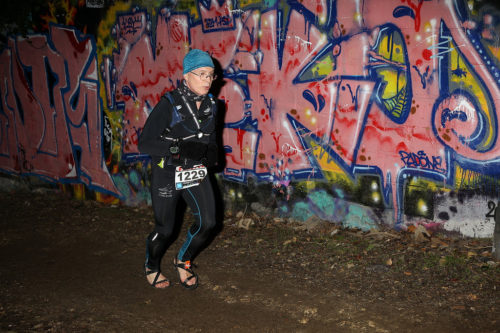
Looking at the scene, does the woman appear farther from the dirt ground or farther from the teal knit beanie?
the dirt ground

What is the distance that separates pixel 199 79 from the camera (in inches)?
178

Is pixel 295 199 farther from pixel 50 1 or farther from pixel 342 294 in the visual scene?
pixel 50 1

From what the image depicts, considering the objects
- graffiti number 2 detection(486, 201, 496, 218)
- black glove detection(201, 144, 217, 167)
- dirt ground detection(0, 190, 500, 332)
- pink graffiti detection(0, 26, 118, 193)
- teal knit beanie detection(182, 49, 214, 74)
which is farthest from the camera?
pink graffiti detection(0, 26, 118, 193)

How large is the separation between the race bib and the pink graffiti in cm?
423

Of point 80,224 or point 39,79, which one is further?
point 39,79

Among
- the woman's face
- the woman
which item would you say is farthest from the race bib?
the woman's face

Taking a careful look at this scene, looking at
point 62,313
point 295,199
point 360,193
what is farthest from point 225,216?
point 62,313

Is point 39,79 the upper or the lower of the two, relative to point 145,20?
lower

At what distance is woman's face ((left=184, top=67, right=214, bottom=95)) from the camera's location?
14.8ft

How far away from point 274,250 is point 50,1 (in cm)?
586

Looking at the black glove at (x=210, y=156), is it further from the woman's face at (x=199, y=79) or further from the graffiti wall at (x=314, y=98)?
the graffiti wall at (x=314, y=98)

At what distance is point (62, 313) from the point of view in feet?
14.7

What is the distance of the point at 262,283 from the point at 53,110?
230 inches

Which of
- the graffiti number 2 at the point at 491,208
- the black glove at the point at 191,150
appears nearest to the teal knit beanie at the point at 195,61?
the black glove at the point at 191,150
